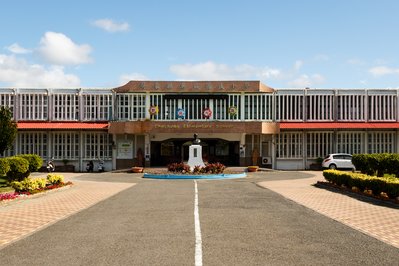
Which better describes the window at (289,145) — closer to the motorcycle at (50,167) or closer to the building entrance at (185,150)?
the building entrance at (185,150)

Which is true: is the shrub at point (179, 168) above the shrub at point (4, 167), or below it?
below

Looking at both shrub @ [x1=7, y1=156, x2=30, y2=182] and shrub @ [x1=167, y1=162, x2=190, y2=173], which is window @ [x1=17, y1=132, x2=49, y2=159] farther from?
shrub @ [x1=7, y1=156, x2=30, y2=182]

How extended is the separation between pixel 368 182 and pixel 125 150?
24995mm

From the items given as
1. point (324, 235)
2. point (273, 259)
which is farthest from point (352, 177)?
point (273, 259)

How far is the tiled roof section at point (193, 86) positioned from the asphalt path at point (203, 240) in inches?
1029

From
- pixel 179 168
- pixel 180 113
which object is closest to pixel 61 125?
pixel 180 113

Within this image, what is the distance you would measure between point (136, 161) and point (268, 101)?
38.8 ft

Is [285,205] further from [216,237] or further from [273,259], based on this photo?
[273,259]

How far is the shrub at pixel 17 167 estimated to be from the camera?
72.5ft

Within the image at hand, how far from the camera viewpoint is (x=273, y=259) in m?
7.39

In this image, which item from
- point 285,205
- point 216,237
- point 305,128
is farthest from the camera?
point 305,128

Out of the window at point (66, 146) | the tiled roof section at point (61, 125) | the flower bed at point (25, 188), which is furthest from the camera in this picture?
the window at point (66, 146)

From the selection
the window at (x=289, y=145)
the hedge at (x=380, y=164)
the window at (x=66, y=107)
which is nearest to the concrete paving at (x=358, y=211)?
the hedge at (x=380, y=164)

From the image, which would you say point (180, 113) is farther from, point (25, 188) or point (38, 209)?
point (38, 209)
